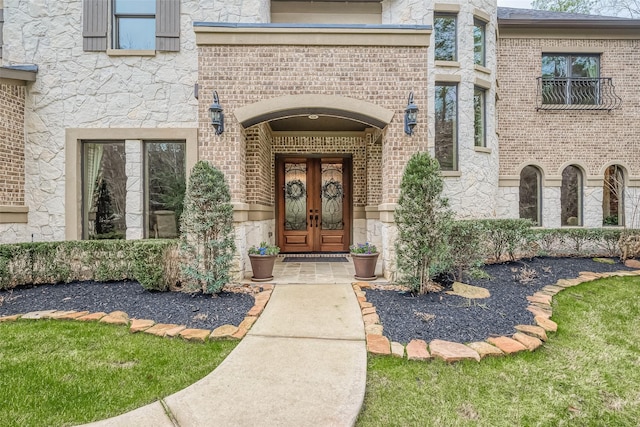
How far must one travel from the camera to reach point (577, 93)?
9.00 m

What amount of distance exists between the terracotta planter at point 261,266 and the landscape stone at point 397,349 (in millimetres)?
2833

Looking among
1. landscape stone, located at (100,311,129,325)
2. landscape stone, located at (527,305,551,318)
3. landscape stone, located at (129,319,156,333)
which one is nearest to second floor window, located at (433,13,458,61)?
landscape stone, located at (527,305,551,318)

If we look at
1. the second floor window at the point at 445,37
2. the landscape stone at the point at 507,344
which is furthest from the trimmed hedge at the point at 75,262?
the second floor window at the point at 445,37

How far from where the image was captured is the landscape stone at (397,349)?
270 centimetres

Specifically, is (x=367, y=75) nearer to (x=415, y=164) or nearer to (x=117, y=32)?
(x=415, y=164)

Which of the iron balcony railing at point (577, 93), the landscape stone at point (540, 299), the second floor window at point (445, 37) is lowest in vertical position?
the landscape stone at point (540, 299)

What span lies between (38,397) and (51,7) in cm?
775

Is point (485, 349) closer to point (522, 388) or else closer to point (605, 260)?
point (522, 388)

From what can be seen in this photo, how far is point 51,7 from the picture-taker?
6277mm

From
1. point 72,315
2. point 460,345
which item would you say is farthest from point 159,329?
point 460,345

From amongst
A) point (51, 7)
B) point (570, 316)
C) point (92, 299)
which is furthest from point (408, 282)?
point (51, 7)

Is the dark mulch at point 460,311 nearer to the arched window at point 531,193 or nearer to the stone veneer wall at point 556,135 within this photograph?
the arched window at point 531,193

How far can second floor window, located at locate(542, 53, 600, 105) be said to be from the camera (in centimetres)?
891

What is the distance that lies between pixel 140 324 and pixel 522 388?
3632mm
